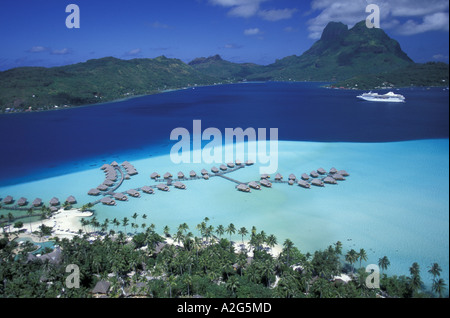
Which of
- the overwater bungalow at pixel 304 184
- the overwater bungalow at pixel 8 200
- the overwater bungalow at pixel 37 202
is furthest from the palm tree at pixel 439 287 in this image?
the overwater bungalow at pixel 8 200

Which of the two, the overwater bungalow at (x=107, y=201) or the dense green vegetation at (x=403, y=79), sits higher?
the dense green vegetation at (x=403, y=79)

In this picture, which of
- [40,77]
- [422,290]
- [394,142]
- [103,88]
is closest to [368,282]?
[422,290]

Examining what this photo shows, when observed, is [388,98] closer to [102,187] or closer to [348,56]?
[102,187]

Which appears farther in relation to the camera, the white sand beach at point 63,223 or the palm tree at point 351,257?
the white sand beach at point 63,223

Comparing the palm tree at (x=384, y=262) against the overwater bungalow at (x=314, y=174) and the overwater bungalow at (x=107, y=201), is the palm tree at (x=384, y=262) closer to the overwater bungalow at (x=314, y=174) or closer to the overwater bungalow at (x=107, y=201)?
the overwater bungalow at (x=314, y=174)

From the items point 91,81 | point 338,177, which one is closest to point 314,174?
point 338,177

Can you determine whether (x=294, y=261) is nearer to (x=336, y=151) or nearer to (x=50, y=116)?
(x=336, y=151)

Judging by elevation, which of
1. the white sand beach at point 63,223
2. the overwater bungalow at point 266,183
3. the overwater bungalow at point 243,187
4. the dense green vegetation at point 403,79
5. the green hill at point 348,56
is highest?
the green hill at point 348,56
